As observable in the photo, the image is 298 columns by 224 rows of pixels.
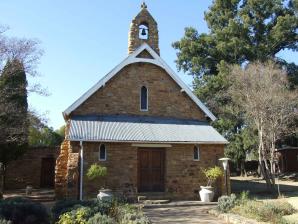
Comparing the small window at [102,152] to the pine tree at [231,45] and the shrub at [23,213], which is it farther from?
the pine tree at [231,45]

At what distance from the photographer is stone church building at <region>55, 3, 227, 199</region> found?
18.8 m

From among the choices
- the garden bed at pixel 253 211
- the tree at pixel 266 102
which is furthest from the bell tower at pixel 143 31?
the garden bed at pixel 253 211

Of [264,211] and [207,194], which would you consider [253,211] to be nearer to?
[264,211]

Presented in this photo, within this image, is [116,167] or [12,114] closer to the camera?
[116,167]

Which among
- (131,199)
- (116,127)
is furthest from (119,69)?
(131,199)

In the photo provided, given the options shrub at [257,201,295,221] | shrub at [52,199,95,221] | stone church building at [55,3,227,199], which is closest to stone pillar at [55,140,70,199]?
stone church building at [55,3,227,199]

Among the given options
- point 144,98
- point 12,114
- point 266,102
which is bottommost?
point 12,114

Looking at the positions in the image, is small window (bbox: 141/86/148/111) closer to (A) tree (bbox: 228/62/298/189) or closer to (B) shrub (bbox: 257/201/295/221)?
(A) tree (bbox: 228/62/298/189)

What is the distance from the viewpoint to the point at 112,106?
21.1m

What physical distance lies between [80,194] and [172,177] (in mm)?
4931

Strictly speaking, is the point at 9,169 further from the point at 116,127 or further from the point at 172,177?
the point at 172,177

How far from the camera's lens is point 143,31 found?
77.4ft

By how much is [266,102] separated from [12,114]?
15649mm

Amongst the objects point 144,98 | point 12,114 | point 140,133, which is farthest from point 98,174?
point 12,114
